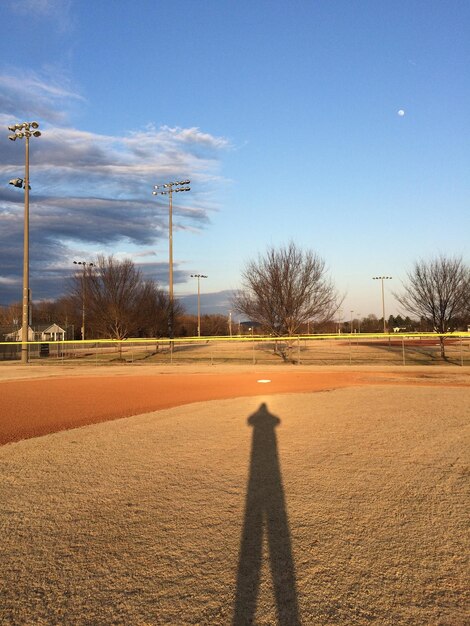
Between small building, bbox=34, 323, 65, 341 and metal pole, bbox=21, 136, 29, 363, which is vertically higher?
metal pole, bbox=21, 136, 29, 363

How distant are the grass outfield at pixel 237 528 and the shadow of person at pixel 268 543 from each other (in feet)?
0.05

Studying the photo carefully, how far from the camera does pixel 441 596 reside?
131 inches

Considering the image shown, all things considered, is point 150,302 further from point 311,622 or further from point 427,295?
point 311,622

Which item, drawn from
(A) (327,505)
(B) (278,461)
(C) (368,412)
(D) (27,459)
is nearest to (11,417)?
(D) (27,459)

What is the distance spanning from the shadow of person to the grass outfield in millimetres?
15

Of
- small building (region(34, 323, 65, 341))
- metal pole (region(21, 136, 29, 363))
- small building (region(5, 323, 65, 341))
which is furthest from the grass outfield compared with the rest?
small building (region(34, 323, 65, 341))

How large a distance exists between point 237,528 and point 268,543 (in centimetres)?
45

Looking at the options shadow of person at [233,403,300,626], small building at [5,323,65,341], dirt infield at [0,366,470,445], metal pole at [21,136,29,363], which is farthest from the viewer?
small building at [5,323,65,341]

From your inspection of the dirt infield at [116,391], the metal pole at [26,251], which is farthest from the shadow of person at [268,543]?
the metal pole at [26,251]

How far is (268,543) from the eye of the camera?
420cm

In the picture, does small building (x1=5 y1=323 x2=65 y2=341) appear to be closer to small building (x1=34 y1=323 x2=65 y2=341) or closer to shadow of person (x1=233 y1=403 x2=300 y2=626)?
small building (x1=34 y1=323 x2=65 y2=341)

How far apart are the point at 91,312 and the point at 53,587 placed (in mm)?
34206

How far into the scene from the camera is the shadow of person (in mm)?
3236

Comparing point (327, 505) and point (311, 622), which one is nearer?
point (311, 622)
